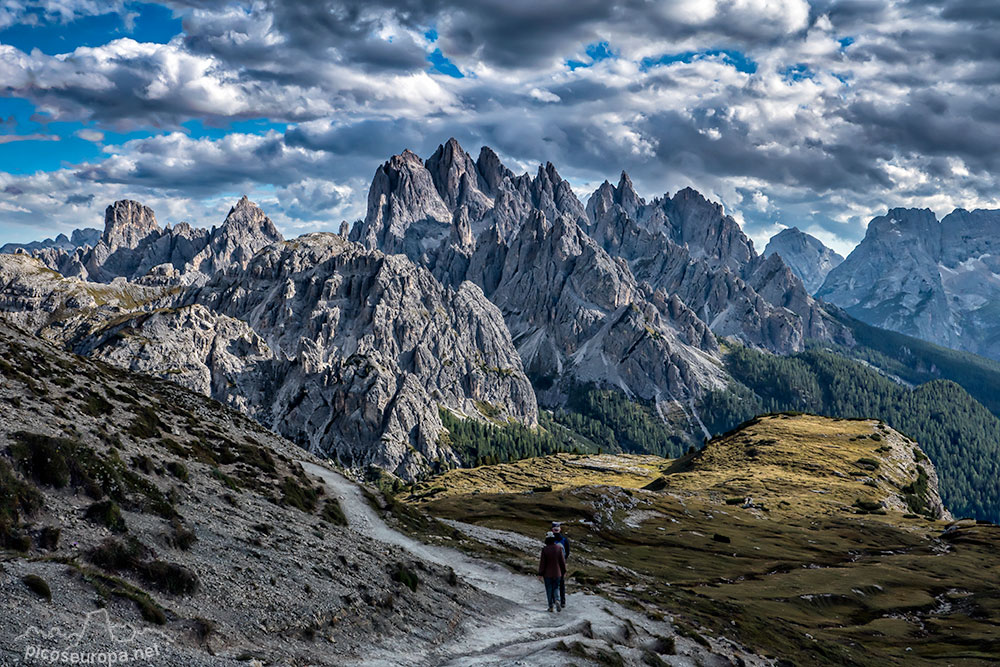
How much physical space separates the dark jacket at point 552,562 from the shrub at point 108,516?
76.4ft

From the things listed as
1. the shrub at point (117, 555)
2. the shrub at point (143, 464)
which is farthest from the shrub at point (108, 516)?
the shrub at point (143, 464)

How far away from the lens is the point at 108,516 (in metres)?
29.8

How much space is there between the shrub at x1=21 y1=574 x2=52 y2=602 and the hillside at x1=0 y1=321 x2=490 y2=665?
6 cm

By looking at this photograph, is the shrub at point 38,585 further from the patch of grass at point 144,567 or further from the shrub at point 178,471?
the shrub at point 178,471

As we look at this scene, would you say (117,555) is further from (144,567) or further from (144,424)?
(144,424)

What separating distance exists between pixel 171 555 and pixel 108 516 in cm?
345

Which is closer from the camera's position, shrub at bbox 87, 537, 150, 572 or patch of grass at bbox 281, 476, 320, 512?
shrub at bbox 87, 537, 150, 572

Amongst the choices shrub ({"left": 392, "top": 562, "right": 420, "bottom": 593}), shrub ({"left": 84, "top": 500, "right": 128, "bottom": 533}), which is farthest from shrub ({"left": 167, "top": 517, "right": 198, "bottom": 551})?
shrub ({"left": 392, "top": 562, "right": 420, "bottom": 593})

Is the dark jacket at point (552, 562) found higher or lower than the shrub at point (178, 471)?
lower

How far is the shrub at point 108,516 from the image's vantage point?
29.6 metres

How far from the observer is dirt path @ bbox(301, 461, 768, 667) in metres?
30.4

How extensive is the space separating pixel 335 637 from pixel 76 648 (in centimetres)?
1095

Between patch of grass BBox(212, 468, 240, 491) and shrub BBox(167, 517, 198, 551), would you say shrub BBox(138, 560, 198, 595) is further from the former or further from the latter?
patch of grass BBox(212, 468, 240, 491)

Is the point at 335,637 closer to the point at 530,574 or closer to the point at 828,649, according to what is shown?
the point at 530,574
